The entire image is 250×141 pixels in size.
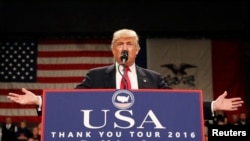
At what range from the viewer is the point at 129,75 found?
2.79 meters

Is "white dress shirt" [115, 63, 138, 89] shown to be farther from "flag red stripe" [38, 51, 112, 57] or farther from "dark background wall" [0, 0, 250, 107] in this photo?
"dark background wall" [0, 0, 250, 107]

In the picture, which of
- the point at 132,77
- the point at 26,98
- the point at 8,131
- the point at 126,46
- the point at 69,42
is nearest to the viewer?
the point at 26,98

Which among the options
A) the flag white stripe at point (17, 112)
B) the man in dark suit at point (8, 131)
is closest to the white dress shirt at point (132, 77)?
the man in dark suit at point (8, 131)

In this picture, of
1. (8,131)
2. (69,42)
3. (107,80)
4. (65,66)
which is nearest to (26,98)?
(107,80)

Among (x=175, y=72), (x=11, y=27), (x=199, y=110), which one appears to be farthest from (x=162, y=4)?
(x=199, y=110)

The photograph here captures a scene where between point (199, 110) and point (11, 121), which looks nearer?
point (199, 110)

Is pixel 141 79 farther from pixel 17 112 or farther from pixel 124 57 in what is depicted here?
pixel 17 112

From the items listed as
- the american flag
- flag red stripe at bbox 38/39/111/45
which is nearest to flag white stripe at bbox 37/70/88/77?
the american flag

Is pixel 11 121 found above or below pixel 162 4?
below

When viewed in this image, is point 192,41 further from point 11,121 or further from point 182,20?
point 11,121

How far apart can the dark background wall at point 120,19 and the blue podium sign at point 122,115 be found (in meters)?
11.0

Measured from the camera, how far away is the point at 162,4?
13.5 m

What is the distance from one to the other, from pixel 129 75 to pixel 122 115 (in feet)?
1.50

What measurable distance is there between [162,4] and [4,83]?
484 cm
